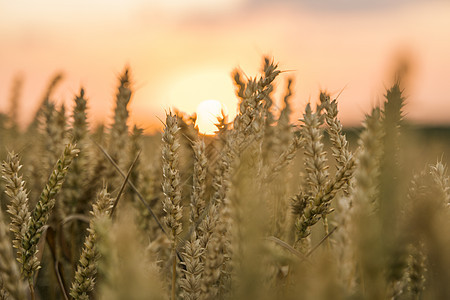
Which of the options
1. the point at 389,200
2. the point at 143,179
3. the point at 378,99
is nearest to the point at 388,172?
the point at 389,200

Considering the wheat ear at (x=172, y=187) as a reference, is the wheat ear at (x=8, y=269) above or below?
below

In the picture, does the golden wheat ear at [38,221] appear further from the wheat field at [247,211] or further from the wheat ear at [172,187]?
the wheat ear at [172,187]

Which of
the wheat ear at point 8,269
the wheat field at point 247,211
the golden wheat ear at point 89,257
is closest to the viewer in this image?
the wheat field at point 247,211

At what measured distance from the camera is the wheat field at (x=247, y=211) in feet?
1.97

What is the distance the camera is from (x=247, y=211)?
1.95ft

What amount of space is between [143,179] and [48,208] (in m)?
0.58

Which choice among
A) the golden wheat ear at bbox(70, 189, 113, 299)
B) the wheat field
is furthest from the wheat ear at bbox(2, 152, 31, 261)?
the golden wheat ear at bbox(70, 189, 113, 299)

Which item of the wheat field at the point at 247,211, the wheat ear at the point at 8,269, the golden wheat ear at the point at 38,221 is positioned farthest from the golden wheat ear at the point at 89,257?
the wheat ear at the point at 8,269

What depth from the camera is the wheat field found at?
60 centimetres

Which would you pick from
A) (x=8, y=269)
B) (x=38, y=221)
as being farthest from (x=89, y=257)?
(x=8, y=269)

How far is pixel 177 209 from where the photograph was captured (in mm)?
1068

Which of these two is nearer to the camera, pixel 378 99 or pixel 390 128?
pixel 390 128

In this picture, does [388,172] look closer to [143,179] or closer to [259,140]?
[259,140]

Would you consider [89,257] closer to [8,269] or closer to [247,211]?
[8,269]
